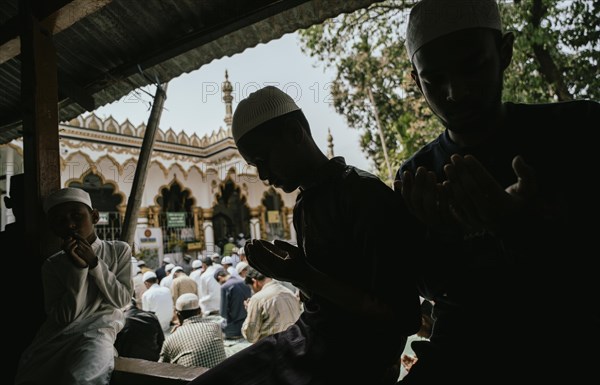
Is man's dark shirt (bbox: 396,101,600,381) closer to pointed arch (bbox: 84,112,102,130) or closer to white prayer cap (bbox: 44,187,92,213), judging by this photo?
white prayer cap (bbox: 44,187,92,213)

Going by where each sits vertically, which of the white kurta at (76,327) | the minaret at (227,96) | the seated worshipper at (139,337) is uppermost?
the minaret at (227,96)

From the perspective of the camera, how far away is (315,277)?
1074 millimetres

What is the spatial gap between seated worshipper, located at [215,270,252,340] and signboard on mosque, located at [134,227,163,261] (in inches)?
227

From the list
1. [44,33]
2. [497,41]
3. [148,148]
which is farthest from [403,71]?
[497,41]

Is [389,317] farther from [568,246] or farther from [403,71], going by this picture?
[403,71]

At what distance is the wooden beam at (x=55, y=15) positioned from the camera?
251 cm

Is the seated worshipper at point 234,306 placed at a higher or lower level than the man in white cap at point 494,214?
lower

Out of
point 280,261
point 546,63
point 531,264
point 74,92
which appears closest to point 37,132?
point 74,92

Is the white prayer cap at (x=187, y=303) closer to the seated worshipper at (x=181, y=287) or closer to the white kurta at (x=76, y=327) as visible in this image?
the seated worshipper at (x=181, y=287)

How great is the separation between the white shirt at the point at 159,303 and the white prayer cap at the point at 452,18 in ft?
26.2

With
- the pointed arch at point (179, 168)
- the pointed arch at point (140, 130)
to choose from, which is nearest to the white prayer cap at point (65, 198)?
the pointed arch at point (140, 130)

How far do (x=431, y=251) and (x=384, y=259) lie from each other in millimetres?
157

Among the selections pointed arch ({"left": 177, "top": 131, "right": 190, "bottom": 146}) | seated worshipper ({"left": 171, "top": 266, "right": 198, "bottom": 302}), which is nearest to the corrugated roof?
seated worshipper ({"left": 171, "top": 266, "right": 198, "bottom": 302})

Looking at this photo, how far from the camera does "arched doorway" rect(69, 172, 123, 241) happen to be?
40.5ft
